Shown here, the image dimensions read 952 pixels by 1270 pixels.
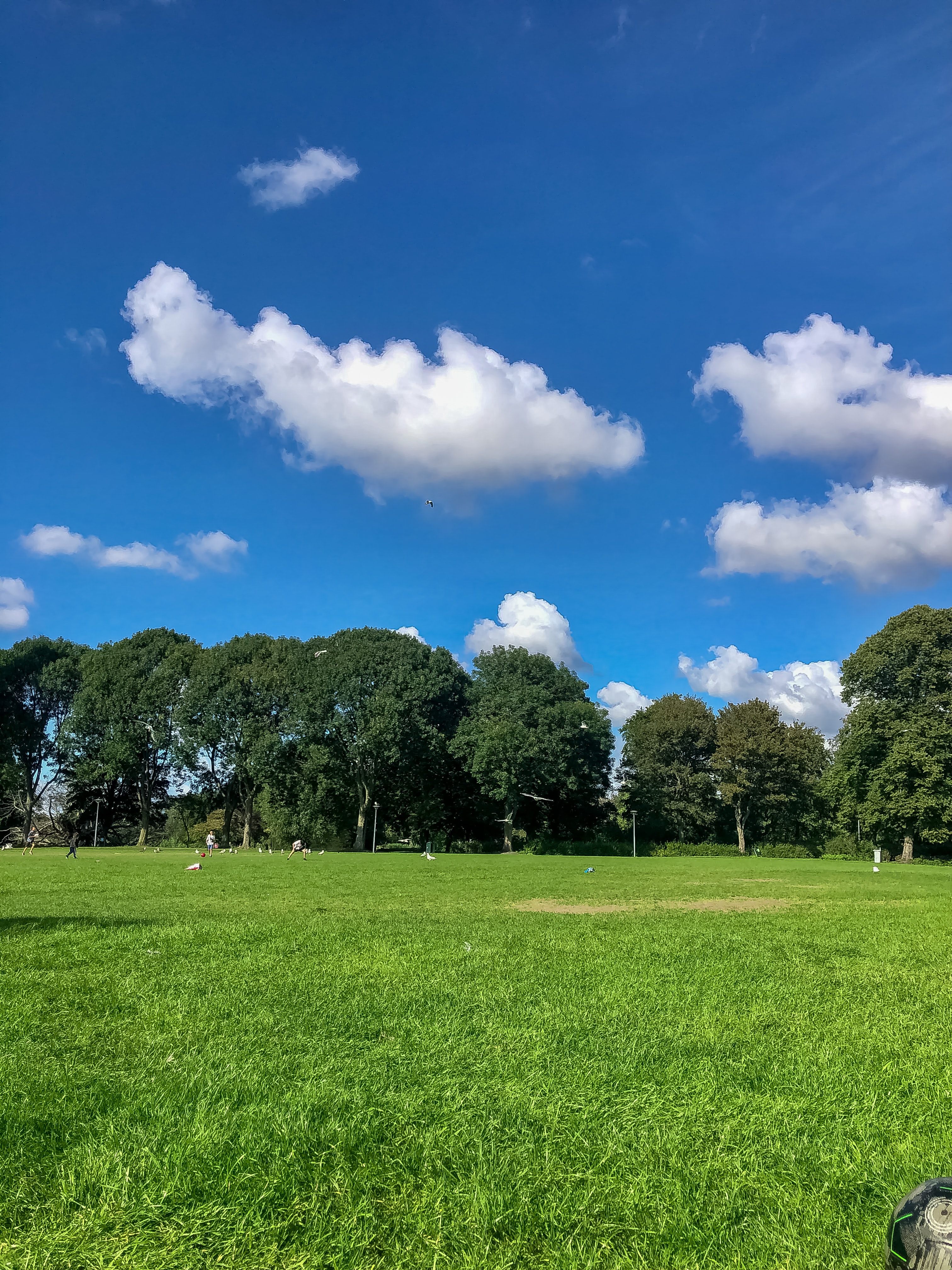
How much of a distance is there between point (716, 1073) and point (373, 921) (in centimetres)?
951

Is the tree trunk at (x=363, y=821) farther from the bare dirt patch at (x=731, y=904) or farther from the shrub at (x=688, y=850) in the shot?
the bare dirt patch at (x=731, y=904)

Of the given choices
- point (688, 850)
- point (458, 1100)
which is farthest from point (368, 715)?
point (458, 1100)

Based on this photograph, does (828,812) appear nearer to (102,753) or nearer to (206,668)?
(206,668)

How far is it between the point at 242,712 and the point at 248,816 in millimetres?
10408

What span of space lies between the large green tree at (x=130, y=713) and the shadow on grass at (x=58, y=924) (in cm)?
5634

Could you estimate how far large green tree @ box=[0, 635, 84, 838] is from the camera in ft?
235

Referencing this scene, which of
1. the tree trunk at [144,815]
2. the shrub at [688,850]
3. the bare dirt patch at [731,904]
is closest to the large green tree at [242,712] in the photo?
the tree trunk at [144,815]

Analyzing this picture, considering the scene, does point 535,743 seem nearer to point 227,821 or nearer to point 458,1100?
point 227,821

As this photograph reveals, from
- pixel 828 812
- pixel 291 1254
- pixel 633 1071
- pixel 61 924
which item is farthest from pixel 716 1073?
pixel 828 812

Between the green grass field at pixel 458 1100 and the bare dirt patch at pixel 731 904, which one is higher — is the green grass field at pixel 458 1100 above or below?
above

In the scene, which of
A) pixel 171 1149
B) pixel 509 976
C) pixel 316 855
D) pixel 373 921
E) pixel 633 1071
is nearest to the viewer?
pixel 171 1149

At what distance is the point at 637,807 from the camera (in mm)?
79375

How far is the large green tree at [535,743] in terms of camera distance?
65.8 meters

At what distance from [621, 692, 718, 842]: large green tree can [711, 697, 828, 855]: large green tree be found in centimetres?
145
